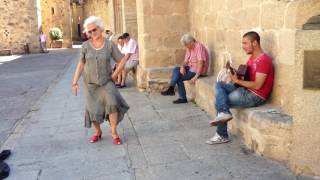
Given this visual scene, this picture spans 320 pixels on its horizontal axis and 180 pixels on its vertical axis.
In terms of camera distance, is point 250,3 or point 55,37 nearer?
point 250,3

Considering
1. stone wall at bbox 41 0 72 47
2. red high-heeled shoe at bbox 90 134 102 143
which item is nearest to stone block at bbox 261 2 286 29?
red high-heeled shoe at bbox 90 134 102 143

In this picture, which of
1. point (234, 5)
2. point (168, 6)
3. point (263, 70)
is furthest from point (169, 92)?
point (263, 70)

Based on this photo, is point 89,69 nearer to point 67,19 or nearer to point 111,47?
point 111,47

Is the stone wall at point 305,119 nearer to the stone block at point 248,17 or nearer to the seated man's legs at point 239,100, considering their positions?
the seated man's legs at point 239,100

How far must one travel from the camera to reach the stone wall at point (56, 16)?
116 ft

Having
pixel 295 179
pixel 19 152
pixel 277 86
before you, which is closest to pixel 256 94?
pixel 277 86

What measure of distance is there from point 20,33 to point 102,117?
24139mm

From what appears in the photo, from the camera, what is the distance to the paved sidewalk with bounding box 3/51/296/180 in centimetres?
411

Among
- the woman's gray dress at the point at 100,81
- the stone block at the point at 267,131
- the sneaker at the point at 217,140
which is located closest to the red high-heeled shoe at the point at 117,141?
the woman's gray dress at the point at 100,81

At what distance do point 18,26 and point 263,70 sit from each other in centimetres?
2551

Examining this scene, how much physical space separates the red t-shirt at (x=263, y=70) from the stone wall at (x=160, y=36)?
4151 mm

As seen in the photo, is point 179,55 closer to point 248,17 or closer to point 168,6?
point 168,6

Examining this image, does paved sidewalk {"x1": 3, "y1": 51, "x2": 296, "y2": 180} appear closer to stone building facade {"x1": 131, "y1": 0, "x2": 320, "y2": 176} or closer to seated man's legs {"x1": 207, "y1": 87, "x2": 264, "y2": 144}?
seated man's legs {"x1": 207, "y1": 87, "x2": 264, "y2": 144}

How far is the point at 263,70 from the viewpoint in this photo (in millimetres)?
4562
